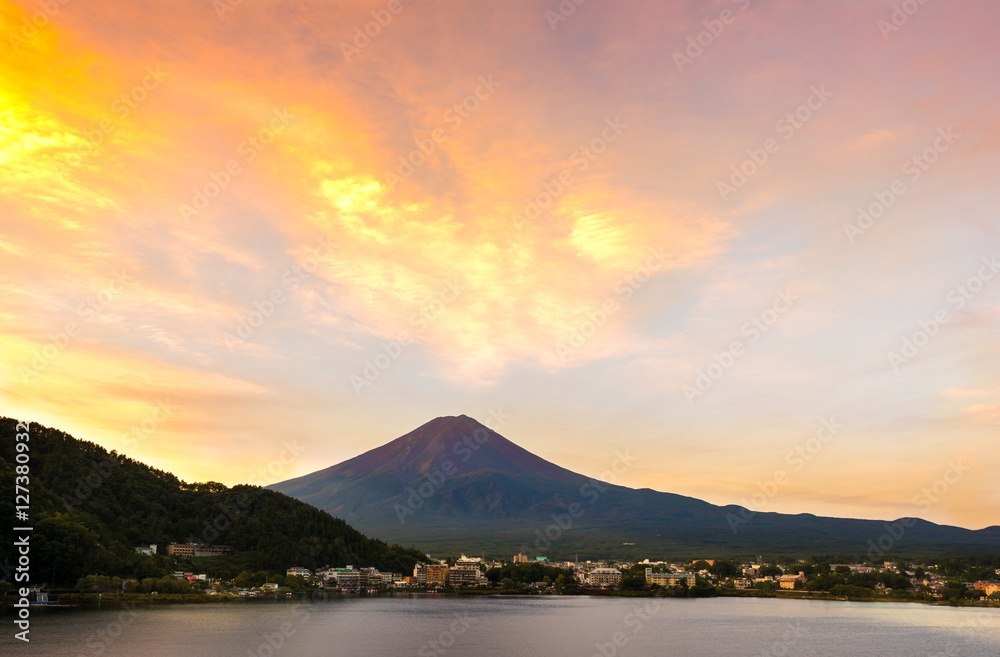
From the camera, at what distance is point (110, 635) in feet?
116

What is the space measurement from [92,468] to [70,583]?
2470 cm

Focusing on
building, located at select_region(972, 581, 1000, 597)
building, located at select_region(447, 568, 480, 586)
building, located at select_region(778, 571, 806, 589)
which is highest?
building, located at select_region(447, 568, 480, 586)

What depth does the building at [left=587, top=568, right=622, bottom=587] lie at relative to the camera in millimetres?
91375

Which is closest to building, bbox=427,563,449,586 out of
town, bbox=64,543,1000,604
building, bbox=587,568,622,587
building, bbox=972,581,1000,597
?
town, bbox=64,543,1000,604

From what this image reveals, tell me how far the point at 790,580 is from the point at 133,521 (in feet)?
257

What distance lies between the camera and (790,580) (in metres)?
93.3

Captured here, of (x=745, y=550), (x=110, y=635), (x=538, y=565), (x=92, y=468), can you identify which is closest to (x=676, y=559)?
(x=745, y=550)

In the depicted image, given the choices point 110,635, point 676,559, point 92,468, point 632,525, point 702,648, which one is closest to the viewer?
point 110,635

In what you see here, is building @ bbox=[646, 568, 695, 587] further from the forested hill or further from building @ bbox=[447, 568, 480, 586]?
A: the forested hill

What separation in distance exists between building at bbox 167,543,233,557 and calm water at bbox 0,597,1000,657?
2215cm

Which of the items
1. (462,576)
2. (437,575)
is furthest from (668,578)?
(437,575)

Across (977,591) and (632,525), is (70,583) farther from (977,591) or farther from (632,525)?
(632,525)

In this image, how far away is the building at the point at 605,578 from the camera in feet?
300

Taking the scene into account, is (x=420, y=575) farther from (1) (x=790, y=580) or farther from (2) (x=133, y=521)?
(1) (x=790, y=580)
